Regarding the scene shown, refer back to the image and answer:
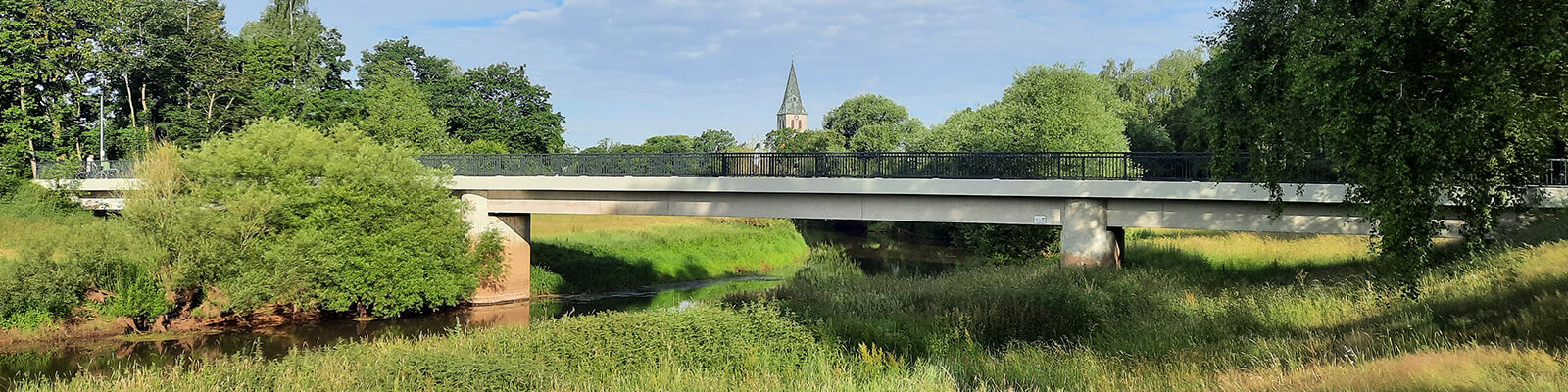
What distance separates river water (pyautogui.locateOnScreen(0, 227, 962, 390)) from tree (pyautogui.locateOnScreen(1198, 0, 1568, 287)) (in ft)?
40.6

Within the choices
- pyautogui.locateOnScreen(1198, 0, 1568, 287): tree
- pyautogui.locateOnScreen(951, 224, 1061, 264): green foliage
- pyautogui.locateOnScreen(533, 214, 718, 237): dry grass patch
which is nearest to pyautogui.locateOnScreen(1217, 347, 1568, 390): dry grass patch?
pyautogui.locateOnScreen(1198, 0, 1568, 287): tree

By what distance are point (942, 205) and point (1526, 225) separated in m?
→ 12.3

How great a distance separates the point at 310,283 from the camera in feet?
82.4

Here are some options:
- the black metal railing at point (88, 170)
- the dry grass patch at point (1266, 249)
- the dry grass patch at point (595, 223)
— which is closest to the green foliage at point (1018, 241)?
the dry grass patch at point (1266, 249)

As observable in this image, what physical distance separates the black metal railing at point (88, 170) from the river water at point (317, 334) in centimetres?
2044

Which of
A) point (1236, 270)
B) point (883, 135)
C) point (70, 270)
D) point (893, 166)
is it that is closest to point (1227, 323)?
point (893, 166)

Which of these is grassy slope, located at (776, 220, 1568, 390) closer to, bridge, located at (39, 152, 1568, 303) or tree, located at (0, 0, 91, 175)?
bridge, located at (39, 152, 1568, 303)

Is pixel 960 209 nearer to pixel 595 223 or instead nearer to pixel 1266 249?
pixel 1266 249

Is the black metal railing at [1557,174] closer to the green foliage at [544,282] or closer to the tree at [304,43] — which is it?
the green foliage at [544,282]

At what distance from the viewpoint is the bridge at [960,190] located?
21.1 m

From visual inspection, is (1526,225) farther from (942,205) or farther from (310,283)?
(310,283)

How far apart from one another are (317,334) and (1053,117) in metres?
30.0

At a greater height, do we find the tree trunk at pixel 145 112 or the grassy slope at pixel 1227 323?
the tree trunk at pixel 145 112

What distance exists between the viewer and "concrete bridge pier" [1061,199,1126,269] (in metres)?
22.9
